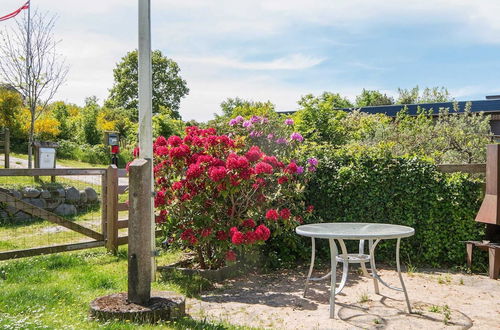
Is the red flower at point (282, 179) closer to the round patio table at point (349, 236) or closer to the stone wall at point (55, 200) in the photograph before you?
the round patio table at point (349, 236)

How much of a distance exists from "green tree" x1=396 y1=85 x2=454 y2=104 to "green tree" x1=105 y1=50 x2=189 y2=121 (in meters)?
19.4

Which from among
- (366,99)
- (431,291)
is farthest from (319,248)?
(366,99)

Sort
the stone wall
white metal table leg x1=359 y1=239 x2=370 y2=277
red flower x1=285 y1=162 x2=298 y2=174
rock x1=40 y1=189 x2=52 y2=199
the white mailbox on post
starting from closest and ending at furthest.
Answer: white metal table leg x1=359 y1=239 x2=370 y2=277, red flower x1=285 y1=162 x2=298 y2=174, the stone wall, rock x1=40 y1=189 x2=52 y2=199, the white mailbox on post

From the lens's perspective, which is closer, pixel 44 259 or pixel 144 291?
pixel 144 291

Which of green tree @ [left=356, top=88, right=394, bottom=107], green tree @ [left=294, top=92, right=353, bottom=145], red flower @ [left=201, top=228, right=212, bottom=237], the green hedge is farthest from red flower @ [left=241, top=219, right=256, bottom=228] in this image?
green tree @ [left=356, top=88, right=394, bottom=107]

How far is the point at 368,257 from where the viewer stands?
195 inches

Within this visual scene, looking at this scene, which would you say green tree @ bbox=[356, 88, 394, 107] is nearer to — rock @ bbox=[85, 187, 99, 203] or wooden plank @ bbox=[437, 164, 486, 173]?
rock @ bbox=[85, 187, 99, 203]

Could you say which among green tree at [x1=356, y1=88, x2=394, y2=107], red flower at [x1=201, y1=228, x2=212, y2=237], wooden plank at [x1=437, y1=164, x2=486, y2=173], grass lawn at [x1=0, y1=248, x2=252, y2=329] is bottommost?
grass lawn at [x1=0, y1=248, x2=252, y2=329]

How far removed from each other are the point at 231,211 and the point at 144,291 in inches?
88.5

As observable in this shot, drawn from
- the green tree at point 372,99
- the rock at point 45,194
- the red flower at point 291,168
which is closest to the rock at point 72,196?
the rock at point 45,194

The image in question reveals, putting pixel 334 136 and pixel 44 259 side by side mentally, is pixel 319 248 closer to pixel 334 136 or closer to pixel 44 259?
pixel 334 136

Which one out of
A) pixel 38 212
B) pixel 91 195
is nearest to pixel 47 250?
pixel 38 212

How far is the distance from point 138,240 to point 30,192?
253 inches

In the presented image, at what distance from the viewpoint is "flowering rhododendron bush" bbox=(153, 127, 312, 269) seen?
550cm
